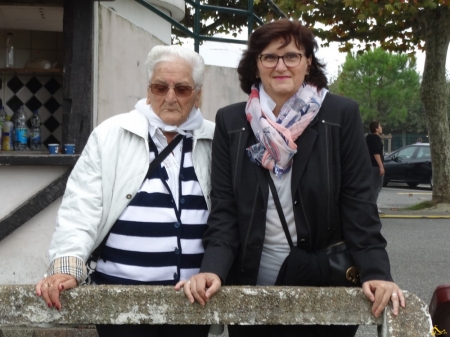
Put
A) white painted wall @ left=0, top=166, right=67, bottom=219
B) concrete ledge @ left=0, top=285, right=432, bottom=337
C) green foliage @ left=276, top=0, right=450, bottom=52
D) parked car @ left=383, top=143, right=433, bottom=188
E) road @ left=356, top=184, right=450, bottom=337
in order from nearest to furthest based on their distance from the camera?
concrete ledge @ left=0, top=285, right=432, bottom=337
white painted wall @ left=0, top=166, right=67, bottom=219
road @ left=356, top=184, right=450, bottom=337
green foliage @ left=276, top=0, right=450, bottom=52
parked car @ left=383, top=143, right=433, bottom=188

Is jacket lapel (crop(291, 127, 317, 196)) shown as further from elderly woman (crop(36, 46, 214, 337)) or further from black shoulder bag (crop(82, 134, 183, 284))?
black shoulder bag (crop(82, 134, 183, 284))

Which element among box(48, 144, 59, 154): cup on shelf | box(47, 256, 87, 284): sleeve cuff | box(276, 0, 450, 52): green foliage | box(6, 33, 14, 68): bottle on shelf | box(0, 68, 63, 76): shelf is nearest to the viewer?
box(47, 256, 87, 284): sleeve cuff

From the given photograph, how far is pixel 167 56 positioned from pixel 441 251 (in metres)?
7.56

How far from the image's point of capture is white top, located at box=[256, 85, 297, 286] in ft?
9.37

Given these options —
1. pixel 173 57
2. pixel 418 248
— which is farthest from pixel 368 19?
pixel 173 57

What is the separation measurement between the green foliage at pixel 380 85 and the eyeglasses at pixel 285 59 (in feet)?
173

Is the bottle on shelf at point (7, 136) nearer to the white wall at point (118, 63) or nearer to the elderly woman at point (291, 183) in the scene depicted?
the white wall at point (118, 63)

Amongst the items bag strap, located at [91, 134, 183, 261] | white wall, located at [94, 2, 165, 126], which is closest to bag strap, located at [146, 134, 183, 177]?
bag strap, located at [91, 134, 183, 261]

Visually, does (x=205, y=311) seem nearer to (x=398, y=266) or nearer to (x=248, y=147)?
(x=248, y=147)

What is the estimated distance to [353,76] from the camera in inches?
2233

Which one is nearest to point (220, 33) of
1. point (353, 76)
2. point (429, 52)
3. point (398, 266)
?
point (398, 266)

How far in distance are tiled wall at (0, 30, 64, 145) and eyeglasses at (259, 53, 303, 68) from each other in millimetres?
3877

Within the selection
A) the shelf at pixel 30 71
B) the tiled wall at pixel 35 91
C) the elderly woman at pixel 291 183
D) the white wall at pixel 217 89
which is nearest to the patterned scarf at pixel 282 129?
the elderly woman at pixel 291 183

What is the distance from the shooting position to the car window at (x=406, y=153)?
2416 cm
